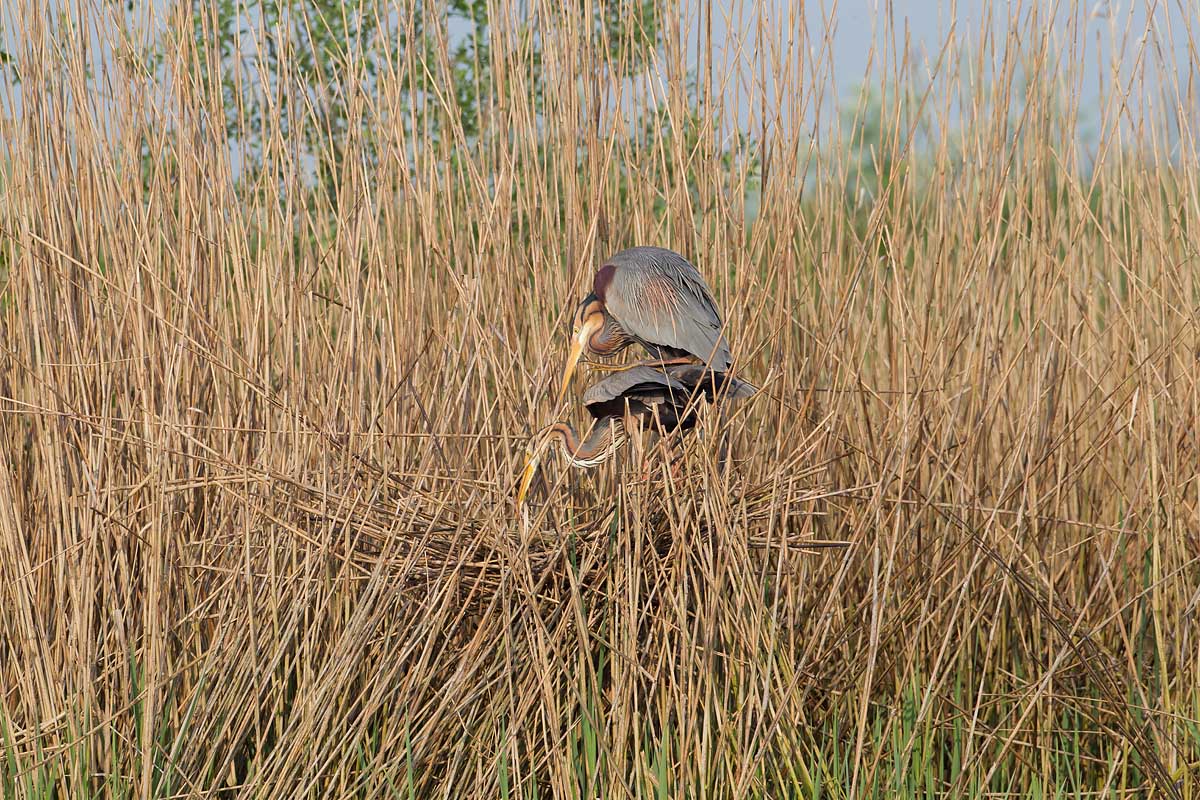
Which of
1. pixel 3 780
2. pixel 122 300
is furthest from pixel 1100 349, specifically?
pixel 3 780

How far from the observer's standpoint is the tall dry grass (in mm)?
1538

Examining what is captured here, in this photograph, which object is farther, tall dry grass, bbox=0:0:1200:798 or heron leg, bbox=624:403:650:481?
tall dry grass, bbox=0:0:1200:798

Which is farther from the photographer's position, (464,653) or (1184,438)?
(1184,438)

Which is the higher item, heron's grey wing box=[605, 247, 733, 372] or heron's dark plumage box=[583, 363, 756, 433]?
heron's grey wing box=[605, 247, 733, 372]

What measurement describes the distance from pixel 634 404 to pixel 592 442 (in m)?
0.07

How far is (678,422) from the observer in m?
1.36

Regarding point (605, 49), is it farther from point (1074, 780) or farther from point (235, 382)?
point (1074, 780)

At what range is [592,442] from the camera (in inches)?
54.5

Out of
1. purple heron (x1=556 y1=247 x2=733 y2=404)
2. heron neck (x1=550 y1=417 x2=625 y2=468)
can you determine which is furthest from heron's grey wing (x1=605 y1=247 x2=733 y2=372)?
heron neck (x1=550 y1=417 x2=625 y2=468)

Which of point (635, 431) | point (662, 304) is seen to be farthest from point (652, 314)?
point (635, 431)

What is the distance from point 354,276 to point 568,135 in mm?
365

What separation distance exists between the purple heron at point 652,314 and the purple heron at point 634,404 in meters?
0.02

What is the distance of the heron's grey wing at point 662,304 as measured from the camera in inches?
52.7

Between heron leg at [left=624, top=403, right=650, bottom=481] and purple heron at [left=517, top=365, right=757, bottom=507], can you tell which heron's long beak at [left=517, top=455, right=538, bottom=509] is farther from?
heron leg at [left=624, top=403, right=650, bottom=481]
